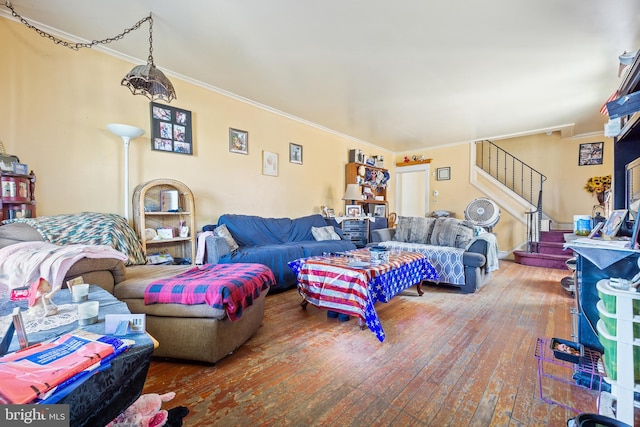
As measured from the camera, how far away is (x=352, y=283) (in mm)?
2240

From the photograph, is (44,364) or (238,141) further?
(238,141)

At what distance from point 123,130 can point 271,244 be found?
205 cm

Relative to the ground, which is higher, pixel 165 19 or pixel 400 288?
pixel 165 19

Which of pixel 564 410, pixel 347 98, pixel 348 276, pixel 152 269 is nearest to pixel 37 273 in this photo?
pixel 152 269

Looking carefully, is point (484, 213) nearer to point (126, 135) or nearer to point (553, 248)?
point (553, 248)

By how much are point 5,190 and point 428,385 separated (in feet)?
10.4

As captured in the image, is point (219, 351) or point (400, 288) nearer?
point (219, 351)

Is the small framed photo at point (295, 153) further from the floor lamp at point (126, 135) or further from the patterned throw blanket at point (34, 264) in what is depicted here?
the patterned throw blanket at point (34, 264)

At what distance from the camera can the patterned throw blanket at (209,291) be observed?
5.63 feet

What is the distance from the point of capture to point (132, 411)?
3.64ft

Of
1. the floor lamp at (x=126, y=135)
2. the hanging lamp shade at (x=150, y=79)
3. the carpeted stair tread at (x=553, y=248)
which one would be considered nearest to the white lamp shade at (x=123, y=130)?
the floor lamp at (x=126, y=135)

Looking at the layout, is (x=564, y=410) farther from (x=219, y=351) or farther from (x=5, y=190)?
(x=5, y=190)

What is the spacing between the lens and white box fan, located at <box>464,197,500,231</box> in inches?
193

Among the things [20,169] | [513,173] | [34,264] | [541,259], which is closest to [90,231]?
[20,169]
